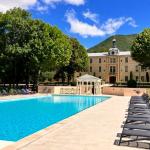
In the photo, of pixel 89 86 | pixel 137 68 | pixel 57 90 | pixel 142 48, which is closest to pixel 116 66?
pixel 137 68

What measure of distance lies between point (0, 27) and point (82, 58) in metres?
26.4

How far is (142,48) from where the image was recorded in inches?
1986

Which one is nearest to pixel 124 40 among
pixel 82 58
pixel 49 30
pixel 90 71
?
pixel 90 71

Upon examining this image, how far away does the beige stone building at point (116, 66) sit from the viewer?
245 ft

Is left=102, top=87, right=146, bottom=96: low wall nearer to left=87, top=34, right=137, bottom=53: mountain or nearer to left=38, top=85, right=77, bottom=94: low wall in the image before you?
left=38, top=85, right=77, bottom=94: low wall

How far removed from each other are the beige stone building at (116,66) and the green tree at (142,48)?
22.1 meters

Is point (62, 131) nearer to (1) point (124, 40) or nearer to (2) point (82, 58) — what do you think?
(2) point (82, 58)

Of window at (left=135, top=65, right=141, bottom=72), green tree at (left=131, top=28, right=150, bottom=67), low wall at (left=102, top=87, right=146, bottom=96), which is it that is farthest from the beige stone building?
low wall at (left=102, top=87, right=146, bottom=96)

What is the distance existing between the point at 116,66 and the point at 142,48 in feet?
83.3

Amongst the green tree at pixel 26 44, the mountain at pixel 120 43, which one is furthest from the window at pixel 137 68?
the mountain at pixel 120 43

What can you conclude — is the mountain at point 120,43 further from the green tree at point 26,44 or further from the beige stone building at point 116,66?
the green tree at point 26,44

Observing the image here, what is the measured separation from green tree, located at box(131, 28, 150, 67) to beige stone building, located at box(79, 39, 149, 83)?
2209 centimetres

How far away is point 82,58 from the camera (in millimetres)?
63375

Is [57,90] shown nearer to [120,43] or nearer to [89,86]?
[89,86]
